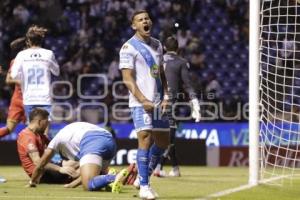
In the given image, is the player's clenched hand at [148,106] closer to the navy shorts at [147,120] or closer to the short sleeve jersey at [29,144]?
the navy shorts at [147,120]

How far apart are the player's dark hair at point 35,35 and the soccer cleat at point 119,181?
2.99m

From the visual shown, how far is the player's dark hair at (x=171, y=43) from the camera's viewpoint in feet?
44.1

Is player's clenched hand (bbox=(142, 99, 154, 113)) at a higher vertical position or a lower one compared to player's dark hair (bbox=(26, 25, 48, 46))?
lower

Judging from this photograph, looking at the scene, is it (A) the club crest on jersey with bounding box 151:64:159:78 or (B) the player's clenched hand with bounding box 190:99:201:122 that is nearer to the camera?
(A) the club crest on jersey with bounding box 151:64:159:78

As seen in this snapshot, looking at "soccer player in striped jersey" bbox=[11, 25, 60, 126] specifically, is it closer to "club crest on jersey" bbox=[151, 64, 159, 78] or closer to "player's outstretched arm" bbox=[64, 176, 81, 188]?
"player's outstretched arm" bbox=[64, 176, 81, 188]

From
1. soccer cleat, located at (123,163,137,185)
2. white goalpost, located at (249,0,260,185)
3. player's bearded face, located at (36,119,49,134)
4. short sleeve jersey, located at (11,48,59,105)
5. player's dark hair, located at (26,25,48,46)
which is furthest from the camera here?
short sleeve jersey, located at (11,48,59,105)

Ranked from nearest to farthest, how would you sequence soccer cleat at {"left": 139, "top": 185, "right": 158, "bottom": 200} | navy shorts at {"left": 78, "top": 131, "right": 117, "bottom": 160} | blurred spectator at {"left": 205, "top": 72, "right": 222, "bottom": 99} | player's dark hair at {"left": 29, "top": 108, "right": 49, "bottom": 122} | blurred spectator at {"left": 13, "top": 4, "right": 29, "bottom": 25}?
1. soccer cleat at {"left": 139, "top": 185, "right": 158, "bottom": 200}
2. navy shorts at {"left": 78, "top": 131, "right": 117, "bottom": 160}
3. player's dark hair at {"left": 29, "top": 108, "right": 49, "bottom": 122}
4. blurred spectator at {"left": 205, "top": 72, "right": 222, "bottom": 99}
5. blurred spectator at {"left": 13, "top": 4, "right": 29, "bottom": 25}

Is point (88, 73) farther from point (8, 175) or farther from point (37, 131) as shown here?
point (37, 131)

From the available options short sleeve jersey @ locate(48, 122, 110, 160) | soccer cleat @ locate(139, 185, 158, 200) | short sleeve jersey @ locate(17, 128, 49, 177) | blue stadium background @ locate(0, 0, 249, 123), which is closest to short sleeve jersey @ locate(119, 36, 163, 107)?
soccer cleat @ locate(139, 185, 158, 200)

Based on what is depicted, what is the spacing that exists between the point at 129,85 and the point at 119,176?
1346 mm

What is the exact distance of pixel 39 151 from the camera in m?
11.6

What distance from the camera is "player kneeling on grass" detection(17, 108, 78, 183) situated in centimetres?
1129

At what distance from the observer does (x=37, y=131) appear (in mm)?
11609

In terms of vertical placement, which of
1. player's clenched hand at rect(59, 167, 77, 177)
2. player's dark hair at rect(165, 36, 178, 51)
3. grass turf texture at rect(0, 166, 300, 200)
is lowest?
grass turf texture at rect(0, 166, 300, 200)
